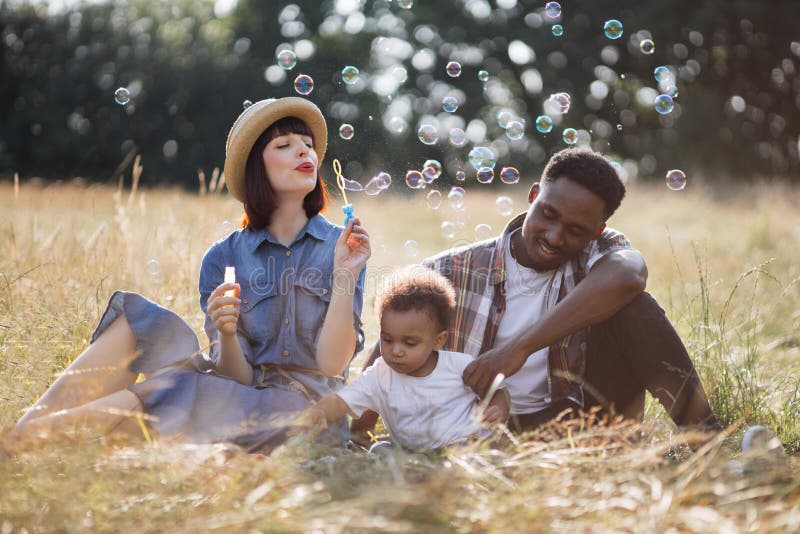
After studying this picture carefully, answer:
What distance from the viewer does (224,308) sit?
2557 mm

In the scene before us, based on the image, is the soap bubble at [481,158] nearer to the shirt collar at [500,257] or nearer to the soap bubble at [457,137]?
the soap bubble at [457,137]

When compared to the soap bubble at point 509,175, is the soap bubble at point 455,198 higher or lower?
lower

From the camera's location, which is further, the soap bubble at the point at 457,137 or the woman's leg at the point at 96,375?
the soap bubble at the point at 457,137

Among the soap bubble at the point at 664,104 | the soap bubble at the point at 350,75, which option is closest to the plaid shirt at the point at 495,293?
the soap bubble at the point at 350,75

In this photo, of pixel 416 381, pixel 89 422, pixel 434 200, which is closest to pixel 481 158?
pixel 434 200

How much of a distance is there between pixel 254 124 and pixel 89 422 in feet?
3.92

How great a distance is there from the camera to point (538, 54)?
66.5ft

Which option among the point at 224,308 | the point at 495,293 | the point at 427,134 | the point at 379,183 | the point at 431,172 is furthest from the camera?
the point at 427,134

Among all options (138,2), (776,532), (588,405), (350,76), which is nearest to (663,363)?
(588,405)

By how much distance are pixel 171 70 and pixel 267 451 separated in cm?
2147

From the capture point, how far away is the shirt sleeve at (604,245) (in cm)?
287

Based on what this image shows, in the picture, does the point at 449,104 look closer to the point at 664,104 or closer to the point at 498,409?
the point at 664,104

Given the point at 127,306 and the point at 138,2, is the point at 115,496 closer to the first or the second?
the point at 127,306

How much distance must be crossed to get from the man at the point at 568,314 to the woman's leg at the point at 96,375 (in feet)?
2.84
